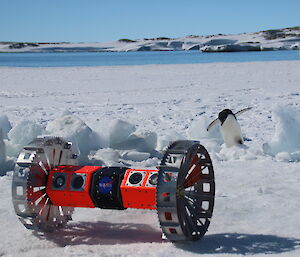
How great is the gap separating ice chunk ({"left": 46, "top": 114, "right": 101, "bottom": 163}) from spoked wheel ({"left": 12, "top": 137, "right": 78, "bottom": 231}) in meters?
1.85

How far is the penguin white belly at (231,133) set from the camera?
219 inches

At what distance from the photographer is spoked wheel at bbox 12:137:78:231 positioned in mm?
2609

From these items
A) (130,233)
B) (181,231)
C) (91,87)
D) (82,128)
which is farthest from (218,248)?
(91,87)

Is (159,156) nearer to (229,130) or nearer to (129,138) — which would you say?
(129,138)

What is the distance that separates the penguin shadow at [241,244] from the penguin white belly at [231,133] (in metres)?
2.83

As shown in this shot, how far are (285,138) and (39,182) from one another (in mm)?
3073

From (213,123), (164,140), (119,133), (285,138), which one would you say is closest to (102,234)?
(119,133)

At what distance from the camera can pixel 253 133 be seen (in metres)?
6.43

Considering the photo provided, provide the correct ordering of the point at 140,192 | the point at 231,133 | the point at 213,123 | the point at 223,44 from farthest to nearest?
the point at 223,44, the point at 213,123, the point at 231,133, the point at 140,192

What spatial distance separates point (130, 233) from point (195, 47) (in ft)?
258

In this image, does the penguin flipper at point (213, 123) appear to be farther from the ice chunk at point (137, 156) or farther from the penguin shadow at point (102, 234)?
the penguin shadow at point (102, 234)

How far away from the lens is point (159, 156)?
5.07m

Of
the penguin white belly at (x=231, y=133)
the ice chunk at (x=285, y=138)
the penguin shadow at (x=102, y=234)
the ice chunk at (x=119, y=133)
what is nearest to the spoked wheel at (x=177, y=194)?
the penguin shadow at (x=102, y=234)

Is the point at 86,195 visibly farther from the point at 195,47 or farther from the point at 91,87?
the point at 195,47
